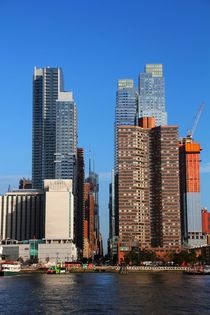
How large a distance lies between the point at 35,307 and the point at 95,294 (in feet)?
103

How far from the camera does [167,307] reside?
106562 mm

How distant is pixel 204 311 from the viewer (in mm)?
103375

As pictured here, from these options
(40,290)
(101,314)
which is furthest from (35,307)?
(40,290)

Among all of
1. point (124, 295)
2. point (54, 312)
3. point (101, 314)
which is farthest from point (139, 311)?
point (124, 295)

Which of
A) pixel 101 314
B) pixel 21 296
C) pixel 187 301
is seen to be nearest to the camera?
pixel 101 314

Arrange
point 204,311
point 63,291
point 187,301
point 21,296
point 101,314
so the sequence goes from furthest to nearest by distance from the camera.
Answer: point 63,291, point 21,296, point 187,301, point 204,311, point 101,314

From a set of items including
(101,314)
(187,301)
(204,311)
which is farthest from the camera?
(187,301)

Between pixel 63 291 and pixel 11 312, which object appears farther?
pixel 63 291

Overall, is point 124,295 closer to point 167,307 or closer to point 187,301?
point 187,301

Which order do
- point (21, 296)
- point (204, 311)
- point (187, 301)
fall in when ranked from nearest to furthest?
point (204, 311)
point (187, 301)
point (21, 296)

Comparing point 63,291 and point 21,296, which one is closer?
point 21,296

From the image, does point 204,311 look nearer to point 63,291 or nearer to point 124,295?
point 124,295

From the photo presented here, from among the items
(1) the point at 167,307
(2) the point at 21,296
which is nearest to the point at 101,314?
(1) the point at 167,307

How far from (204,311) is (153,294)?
3171 cm
